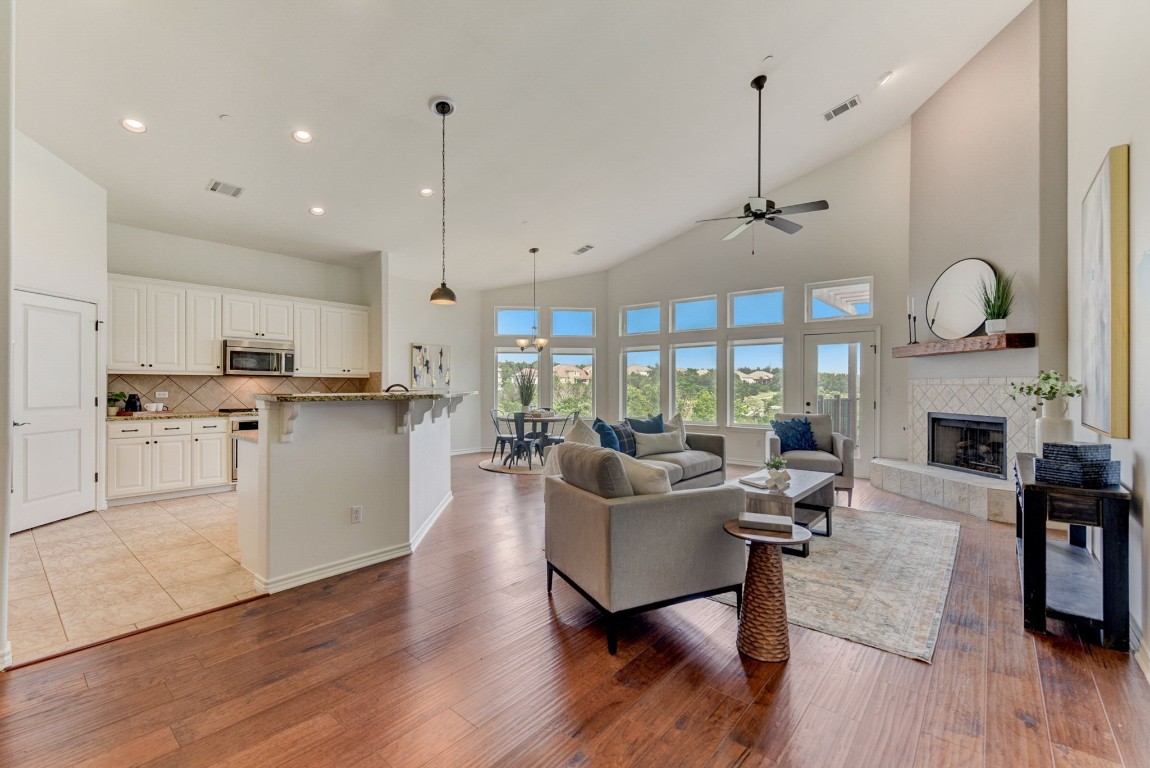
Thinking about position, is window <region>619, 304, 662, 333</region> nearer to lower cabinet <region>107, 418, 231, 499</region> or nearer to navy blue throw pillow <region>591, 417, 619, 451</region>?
navy blue throw pillow <region>591, 417, 619, 451</region>

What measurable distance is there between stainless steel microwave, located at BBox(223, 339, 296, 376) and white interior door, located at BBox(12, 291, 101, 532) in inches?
46.4

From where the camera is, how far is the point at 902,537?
12.6ft

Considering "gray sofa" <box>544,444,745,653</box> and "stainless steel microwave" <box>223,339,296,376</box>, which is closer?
"gray sofa" <box>544,444,745,653</box>

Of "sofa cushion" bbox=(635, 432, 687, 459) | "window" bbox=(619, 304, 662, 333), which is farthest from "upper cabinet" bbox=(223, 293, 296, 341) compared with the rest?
"window" bbox=(619, 304, 662, 333)

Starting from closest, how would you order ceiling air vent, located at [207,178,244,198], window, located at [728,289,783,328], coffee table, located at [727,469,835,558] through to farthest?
1. coffee table, located at [727,469,835,558]
2. ceiling air vent, located at [207,178,244,198]
3. window, located at [728,289,783,328]

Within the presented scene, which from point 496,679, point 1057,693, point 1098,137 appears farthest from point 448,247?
point 1057,693

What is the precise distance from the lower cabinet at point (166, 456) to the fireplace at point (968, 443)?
8276mm

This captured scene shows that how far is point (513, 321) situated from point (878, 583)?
7.18 meters

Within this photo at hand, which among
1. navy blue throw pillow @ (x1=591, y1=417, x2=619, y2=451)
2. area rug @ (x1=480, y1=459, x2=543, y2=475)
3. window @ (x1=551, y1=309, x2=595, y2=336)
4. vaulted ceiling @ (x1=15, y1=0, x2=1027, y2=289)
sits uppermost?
vaulted ceiling @ (x1=15, y1=0, x2=1027, y2=289)

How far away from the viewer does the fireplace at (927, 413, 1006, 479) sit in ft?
15.9

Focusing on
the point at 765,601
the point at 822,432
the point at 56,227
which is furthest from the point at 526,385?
the point at 765,601

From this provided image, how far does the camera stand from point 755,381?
727 cm

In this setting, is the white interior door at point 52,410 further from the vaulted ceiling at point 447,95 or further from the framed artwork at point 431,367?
the framed artwork at point 431,367

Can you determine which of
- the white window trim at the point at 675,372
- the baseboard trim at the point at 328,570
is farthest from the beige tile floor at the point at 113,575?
the white window trim at the point at 675,372
